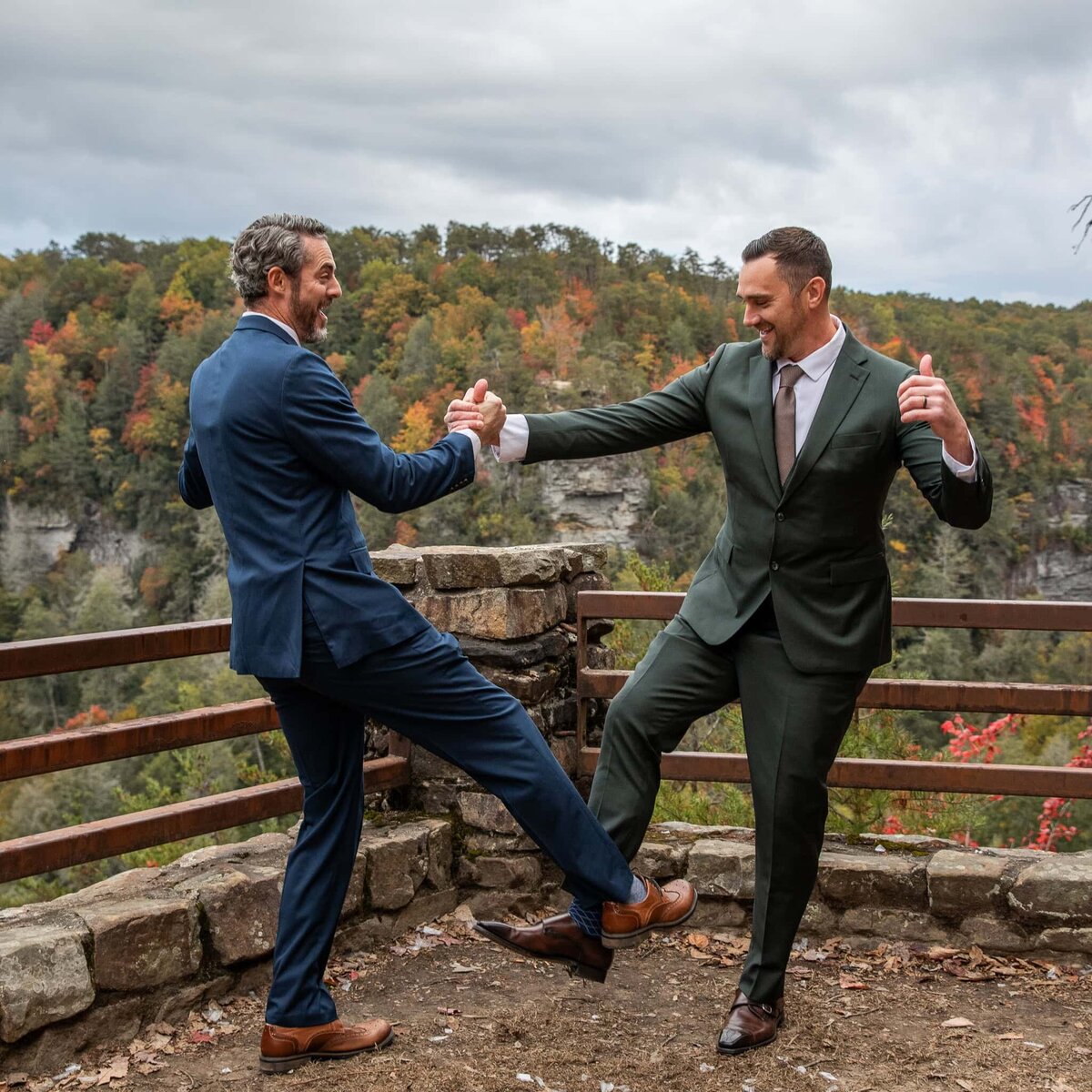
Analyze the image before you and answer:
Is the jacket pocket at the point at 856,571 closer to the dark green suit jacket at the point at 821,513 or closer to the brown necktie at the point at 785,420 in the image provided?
the dark green suit jacket at the point at 821,513

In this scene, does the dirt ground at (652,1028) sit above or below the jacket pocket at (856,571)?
below

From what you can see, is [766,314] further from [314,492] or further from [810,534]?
[314,492]

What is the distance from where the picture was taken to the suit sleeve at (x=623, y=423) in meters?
3.56

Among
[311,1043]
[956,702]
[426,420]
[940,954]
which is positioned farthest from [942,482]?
[426,420]

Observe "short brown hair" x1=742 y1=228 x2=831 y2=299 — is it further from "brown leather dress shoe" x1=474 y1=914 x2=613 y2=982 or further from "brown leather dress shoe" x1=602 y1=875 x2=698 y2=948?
"brown leather dress shoe" x1=474 y1=914 x2=613 y2=982

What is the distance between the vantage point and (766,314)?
3.28 meters

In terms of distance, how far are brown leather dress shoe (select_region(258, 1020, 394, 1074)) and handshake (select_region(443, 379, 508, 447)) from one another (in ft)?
5.21

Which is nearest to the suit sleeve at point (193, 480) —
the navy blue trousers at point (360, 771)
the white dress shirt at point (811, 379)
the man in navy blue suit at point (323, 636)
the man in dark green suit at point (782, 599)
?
the man in navy blue suit at point (323, 636)

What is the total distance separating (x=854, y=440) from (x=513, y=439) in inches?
36.6

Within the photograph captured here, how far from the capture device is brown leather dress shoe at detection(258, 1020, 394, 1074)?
10.5ft

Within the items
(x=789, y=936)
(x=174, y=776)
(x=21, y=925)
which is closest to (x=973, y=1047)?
(x=789, y=936)

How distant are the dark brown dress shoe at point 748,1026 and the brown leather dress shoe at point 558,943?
15.6 inches

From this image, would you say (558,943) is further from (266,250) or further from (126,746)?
(266,250)

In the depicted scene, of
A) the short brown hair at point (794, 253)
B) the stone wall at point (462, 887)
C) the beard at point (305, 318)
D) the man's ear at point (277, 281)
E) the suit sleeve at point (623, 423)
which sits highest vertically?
the short brown hair at point (794, 253)
